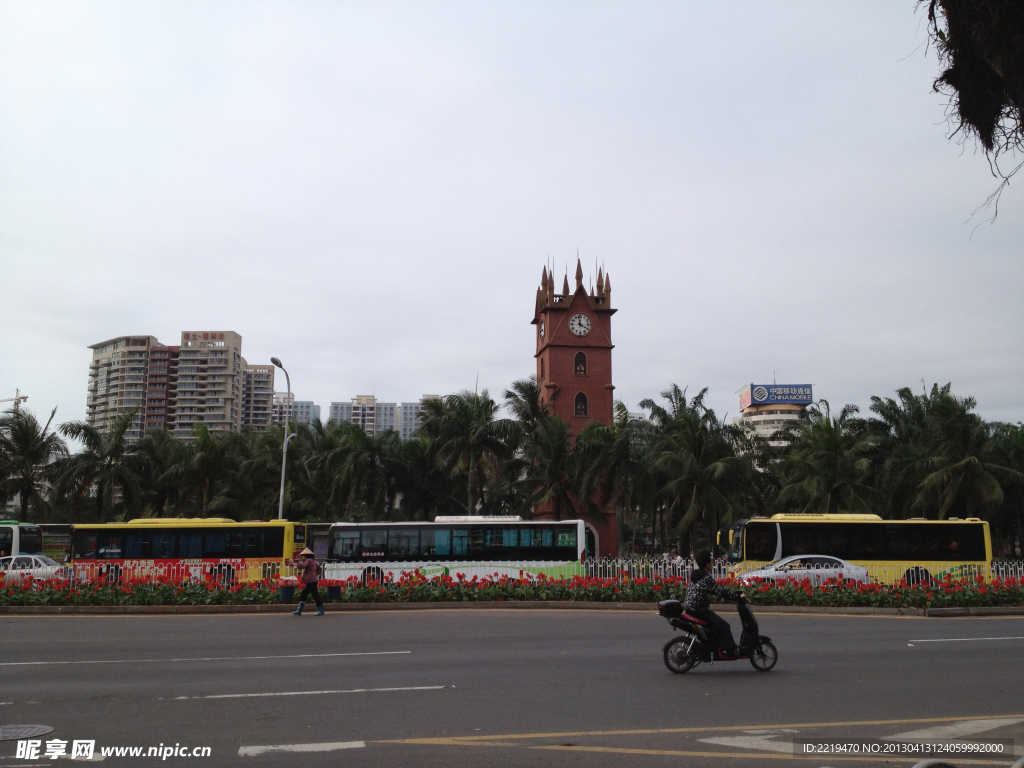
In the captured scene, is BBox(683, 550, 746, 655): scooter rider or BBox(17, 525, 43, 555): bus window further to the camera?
BBox(17, 525, 43, 555): bus window

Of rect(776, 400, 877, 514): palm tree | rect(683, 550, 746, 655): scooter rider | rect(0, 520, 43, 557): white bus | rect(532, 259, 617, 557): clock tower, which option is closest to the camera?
rect(683, 550, 746, 655): scooter rider

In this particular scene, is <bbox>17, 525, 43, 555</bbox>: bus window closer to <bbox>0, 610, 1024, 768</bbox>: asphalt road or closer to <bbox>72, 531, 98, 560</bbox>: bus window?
<bbox>72, 531, 98, 560</bbox>: bus window

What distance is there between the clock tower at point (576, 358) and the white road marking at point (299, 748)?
164 ft

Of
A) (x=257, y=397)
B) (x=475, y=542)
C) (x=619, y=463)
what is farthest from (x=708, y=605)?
(x=257, y=397)

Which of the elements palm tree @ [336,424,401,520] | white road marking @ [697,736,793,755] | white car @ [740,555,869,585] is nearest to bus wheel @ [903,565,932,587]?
white car @ [740,555,869,585]

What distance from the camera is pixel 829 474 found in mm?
37500

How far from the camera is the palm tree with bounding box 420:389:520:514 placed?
1617 inches

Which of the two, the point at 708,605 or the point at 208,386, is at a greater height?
the point at 208,386

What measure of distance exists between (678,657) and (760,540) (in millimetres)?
19739

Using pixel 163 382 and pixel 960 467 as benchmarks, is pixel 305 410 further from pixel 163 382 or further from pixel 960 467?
pixel 960 467

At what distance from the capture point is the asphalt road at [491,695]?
646 cm

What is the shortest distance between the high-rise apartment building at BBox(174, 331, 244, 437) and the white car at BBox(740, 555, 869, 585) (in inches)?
4513

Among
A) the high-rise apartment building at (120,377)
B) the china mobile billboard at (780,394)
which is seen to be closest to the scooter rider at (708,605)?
the china mobile billboard at (780,394)

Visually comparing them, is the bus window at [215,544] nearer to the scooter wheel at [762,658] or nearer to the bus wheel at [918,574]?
the scooter wheel at [762,658]
